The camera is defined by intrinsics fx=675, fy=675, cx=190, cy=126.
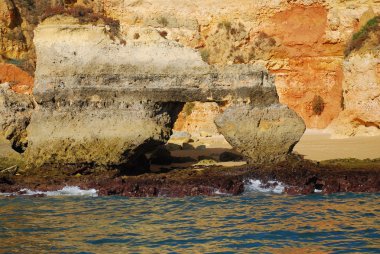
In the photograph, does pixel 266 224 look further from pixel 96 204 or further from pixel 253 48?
pixel 253 48

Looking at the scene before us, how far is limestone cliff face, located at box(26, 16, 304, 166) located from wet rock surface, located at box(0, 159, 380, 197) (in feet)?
1.40

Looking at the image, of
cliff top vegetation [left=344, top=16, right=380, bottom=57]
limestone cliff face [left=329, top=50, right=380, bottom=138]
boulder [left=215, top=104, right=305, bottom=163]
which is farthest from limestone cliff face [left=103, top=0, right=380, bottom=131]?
boulder [left=215, top=104, right=305, bottom=163]

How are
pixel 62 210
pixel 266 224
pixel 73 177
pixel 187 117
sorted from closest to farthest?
pixel 266 224
pixel 62 210
pixel 73 177
pixel 187 117

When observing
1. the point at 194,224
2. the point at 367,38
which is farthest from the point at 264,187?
the point at 367,38

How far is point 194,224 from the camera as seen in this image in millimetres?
11203

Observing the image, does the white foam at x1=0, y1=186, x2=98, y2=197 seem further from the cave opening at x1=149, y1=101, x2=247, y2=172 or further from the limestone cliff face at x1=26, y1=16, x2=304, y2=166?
the cave opening at x1=149, y1=101, x2=247, y2=172

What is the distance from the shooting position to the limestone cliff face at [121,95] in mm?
16016

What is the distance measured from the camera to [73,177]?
1576cm

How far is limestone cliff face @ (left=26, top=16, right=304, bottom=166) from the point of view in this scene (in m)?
16.0

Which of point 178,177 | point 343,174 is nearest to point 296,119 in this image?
point 343,174

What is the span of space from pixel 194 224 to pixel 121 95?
595 cm

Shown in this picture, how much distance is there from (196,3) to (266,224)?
83.9 feet

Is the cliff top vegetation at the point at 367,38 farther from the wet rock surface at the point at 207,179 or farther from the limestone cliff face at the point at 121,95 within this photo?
the wet rock surface at the point at 207,179

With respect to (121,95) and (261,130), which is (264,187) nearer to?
(261,130)
